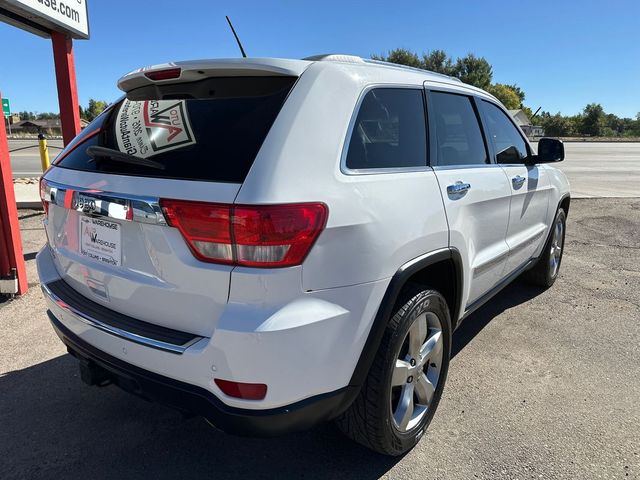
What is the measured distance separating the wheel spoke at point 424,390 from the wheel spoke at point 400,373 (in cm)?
17

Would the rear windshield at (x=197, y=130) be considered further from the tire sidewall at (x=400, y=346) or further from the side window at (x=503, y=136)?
the side window at (x=503, y=136)

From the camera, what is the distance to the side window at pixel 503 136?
3527 mm

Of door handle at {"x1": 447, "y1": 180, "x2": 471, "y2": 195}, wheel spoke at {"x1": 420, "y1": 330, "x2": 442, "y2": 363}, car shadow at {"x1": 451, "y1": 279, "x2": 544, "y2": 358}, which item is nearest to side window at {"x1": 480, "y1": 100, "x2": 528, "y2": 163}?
door handle at {"x1": 447, "y1": 180, "x2": 471, "y2": 195}

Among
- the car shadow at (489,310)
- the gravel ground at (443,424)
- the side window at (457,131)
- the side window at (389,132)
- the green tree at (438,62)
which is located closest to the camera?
the side window at (389,132)

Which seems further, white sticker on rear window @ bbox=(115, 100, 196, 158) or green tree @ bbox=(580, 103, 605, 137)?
green tree @ bbox=(580, 103, 605, 137)

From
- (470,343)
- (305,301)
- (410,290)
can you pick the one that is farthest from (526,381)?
(305,301)

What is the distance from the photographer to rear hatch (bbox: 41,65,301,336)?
5.98ft

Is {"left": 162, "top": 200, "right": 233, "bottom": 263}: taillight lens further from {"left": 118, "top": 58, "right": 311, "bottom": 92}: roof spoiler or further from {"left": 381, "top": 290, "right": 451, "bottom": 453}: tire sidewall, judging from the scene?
{"left": 381, "top": 290, "right": 451, "bottom": 453}: tire sidewall

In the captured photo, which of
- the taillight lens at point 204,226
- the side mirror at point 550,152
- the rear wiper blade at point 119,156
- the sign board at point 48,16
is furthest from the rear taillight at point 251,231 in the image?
the sign board at point 48,16

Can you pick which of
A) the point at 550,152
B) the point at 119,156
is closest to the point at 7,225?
the point at 119,156

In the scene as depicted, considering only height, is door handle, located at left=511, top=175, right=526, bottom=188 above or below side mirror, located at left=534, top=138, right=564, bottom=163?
below

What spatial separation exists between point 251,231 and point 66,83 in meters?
5.17

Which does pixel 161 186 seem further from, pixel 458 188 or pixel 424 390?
pixel 424 390

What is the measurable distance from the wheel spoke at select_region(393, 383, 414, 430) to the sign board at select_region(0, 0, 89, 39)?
→ 180 inches
